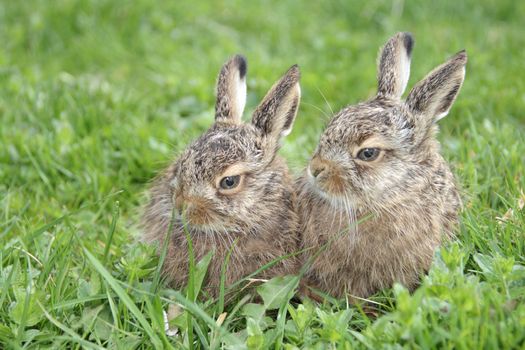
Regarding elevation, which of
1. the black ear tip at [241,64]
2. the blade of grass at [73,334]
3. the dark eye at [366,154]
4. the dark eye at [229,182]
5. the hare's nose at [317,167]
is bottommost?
the blade of grass at [73,334]

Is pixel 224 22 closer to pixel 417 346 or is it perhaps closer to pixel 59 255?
pixel 59 255

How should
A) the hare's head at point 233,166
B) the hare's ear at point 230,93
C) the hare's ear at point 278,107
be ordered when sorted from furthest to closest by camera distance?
1. the hare's ear at point 230,93
2. the hare's ear at point 278,107
3. the hare's head at point 233,166

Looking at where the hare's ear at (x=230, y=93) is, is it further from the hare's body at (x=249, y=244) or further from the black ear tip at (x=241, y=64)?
the hare's body at (x=249, y=244)

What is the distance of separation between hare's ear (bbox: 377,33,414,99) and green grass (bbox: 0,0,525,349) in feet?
2.40

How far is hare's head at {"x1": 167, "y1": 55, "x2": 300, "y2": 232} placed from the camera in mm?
3641

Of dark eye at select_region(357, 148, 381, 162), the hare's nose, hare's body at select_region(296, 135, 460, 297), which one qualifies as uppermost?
dark eye at select_region(357, 148, 381, 162)

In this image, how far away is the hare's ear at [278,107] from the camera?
155 inches

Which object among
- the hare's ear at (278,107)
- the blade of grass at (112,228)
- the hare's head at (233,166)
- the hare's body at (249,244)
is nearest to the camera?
the blade of grass at (112,228)

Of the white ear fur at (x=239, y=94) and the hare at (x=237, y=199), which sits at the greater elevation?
the white ear fur at (x=239, y=94)

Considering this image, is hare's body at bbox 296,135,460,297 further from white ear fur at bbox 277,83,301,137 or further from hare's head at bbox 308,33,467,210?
white ear fur at bbox 277,83,301,137

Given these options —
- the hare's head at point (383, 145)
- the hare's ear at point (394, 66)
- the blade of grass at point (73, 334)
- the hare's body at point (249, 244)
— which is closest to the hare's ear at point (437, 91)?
the hare's head at point (383, 145)

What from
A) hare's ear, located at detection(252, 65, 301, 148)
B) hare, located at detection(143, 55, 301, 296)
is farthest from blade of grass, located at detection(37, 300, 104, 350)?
hare's ear, located at detection(252, 65, 301, 148)

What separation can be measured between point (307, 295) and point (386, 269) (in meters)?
0.45

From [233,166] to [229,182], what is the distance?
0.09 metres
